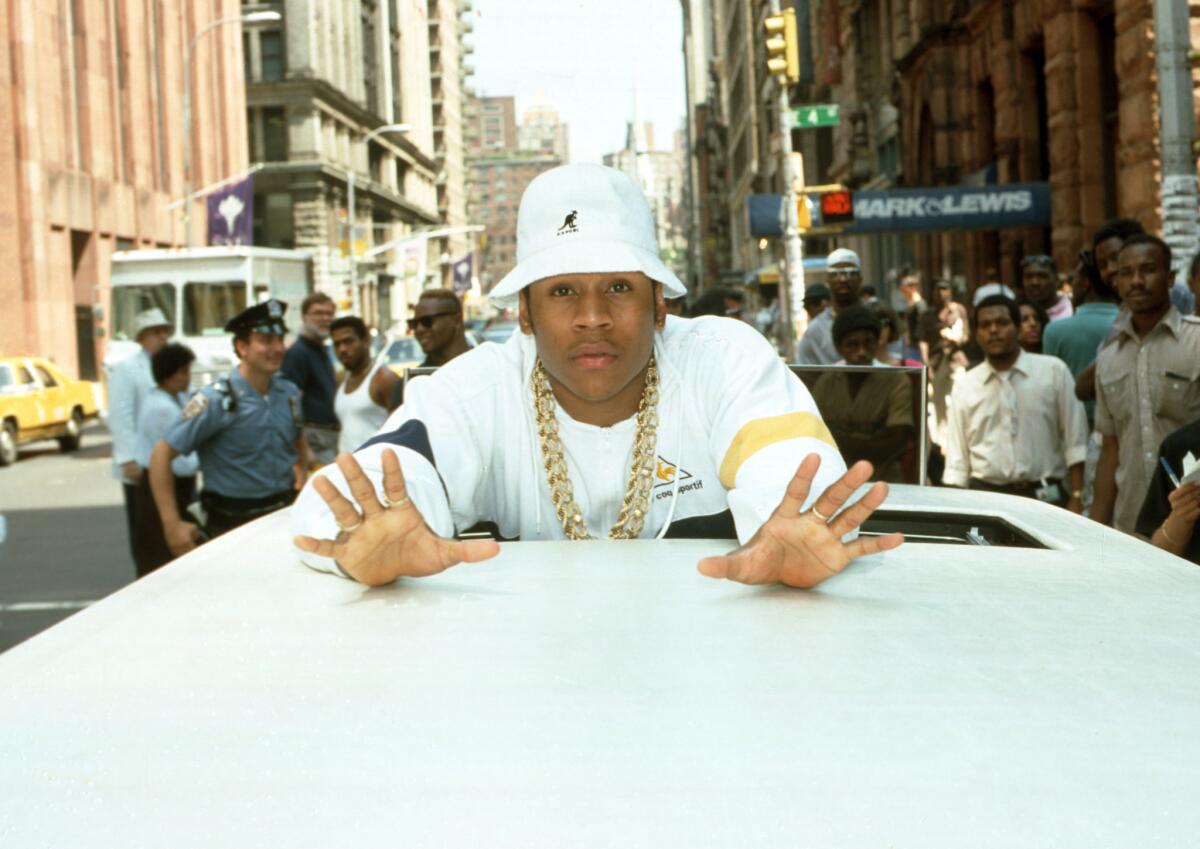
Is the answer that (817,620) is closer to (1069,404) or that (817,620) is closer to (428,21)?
(1069,404)

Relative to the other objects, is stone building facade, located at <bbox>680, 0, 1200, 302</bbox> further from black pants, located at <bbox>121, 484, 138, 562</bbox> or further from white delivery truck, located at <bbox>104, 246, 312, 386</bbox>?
black pants, located at <bbox>121, 484, 138, 562</bbox>

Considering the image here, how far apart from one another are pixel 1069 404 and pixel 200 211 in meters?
52.9

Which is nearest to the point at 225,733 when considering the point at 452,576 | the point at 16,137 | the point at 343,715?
the point at 343,715

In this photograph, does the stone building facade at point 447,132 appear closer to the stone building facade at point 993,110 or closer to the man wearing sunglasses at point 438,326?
the stone building facade at point 993,110

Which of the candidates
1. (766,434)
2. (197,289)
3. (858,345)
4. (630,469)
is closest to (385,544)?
(766,434)

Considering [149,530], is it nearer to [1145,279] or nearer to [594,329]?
[1145,279]

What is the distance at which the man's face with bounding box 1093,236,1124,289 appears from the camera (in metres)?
7.83

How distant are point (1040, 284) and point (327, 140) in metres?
71.3

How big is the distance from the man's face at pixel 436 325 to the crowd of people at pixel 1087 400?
2.12 meters

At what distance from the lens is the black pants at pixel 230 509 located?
750 cm

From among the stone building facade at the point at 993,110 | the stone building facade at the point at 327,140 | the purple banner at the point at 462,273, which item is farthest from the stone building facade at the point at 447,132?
the stone building facade at the point at 993,110

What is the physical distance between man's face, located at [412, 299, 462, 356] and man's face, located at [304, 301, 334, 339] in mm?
2457

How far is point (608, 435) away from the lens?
332 cm

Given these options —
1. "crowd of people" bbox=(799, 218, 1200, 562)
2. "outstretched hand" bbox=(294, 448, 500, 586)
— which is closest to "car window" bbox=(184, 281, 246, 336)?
"crowd of people" bbox=(799, 218, 1200, 562)
